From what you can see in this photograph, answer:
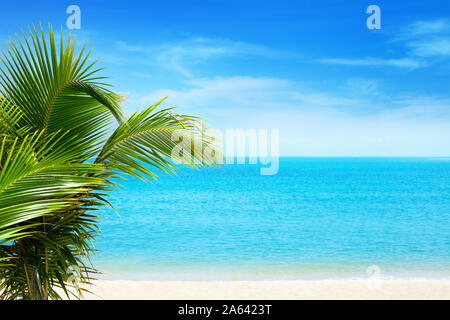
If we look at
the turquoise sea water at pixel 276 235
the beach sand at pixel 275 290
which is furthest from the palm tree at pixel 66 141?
the beach sand at pixel 275 290

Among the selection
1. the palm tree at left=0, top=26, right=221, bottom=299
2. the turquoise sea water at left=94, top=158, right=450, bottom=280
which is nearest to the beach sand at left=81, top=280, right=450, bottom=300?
the turquoise sea water at left=94, top=158, right=450, bottom=280

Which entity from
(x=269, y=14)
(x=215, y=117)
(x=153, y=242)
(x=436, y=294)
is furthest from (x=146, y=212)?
(x=269, y=14)

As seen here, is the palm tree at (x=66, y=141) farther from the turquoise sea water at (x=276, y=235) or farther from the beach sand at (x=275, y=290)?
the beach sand at (x=275, y=290)

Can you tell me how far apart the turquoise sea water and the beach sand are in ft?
6.10

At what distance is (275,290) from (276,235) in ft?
38.2

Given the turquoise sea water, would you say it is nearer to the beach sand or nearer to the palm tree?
the beach sand

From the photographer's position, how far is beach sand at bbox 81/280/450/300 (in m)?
7.43

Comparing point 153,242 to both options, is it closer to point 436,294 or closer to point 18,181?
point 436,294

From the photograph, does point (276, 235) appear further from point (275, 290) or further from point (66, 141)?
point (66, 141)

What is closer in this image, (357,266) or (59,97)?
(59,97)

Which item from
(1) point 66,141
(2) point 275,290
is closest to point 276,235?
(2) point 275,290

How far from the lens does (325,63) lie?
8156cm

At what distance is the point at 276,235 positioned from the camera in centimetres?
1948
